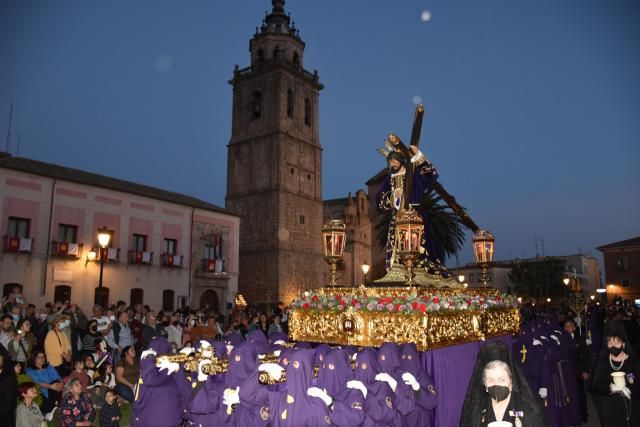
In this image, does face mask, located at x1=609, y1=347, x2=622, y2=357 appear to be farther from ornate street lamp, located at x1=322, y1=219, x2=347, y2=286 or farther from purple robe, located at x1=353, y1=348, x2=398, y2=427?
ornate street lamp, located at x1=322, y1=219, x2=347, y2=286

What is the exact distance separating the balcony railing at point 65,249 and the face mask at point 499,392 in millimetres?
25063

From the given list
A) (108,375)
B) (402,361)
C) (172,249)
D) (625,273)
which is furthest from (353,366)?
(625,273)

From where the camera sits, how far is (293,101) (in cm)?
4584

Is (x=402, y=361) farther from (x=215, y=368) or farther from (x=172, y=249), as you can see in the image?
(x=172, y=249)

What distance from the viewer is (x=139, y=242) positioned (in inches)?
1123

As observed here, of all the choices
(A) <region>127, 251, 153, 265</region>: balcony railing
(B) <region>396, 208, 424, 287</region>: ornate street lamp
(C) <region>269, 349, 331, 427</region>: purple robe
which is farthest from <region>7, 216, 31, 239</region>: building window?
(C) <region>269, 349, 331, 427</region>: purple robe

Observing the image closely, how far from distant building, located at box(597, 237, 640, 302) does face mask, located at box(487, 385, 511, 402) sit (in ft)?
195

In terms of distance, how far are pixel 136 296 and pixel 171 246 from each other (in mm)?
3891

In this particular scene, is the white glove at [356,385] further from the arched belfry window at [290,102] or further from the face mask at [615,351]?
the arched belfry window at [290,102]

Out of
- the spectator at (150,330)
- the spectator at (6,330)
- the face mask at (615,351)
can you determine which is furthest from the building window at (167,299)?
the face mask at (615,351)

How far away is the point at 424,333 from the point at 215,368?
3033 mm

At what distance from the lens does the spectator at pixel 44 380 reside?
913 cm

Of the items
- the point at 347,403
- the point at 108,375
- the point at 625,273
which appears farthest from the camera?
the point at 625,273

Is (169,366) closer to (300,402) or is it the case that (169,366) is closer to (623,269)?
(300,402)
